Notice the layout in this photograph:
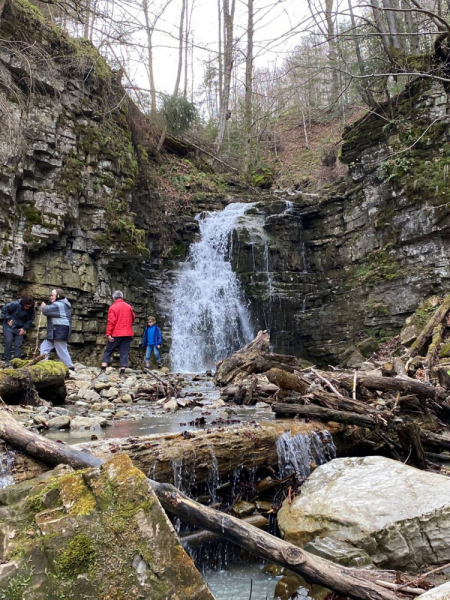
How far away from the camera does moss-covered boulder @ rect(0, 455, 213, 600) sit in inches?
70.5

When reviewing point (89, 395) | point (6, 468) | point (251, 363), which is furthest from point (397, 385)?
point (89, 395)

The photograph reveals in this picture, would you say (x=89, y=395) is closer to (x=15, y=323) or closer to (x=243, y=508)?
(x=243, y=508)

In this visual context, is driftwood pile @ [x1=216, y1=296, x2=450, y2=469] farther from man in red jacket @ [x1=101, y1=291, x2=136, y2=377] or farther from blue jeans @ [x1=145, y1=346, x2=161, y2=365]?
blue jeans @ [x1=145, y1=346, x2=161, y2=365]

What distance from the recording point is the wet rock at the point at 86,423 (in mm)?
4785

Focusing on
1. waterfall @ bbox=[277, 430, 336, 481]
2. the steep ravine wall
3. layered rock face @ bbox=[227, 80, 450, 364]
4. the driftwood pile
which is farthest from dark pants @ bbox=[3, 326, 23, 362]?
waterfall @ bbox=[277, 430, 336, 481]

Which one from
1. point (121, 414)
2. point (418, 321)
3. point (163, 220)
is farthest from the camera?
point (163, 220)

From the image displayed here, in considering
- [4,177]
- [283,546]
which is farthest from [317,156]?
[283,546]

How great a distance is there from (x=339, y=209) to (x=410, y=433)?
509 inches

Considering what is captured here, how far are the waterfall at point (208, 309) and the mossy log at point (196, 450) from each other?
10.1 meters

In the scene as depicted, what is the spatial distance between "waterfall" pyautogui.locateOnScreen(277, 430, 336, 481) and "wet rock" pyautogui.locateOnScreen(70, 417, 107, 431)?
2.14m

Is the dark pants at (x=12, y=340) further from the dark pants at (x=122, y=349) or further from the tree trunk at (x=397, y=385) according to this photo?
the tree trunk at (x=397, y=385)

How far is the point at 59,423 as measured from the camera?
467 cm

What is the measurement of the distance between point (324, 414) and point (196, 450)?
1725mm

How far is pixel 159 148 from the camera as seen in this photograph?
61.0ft
